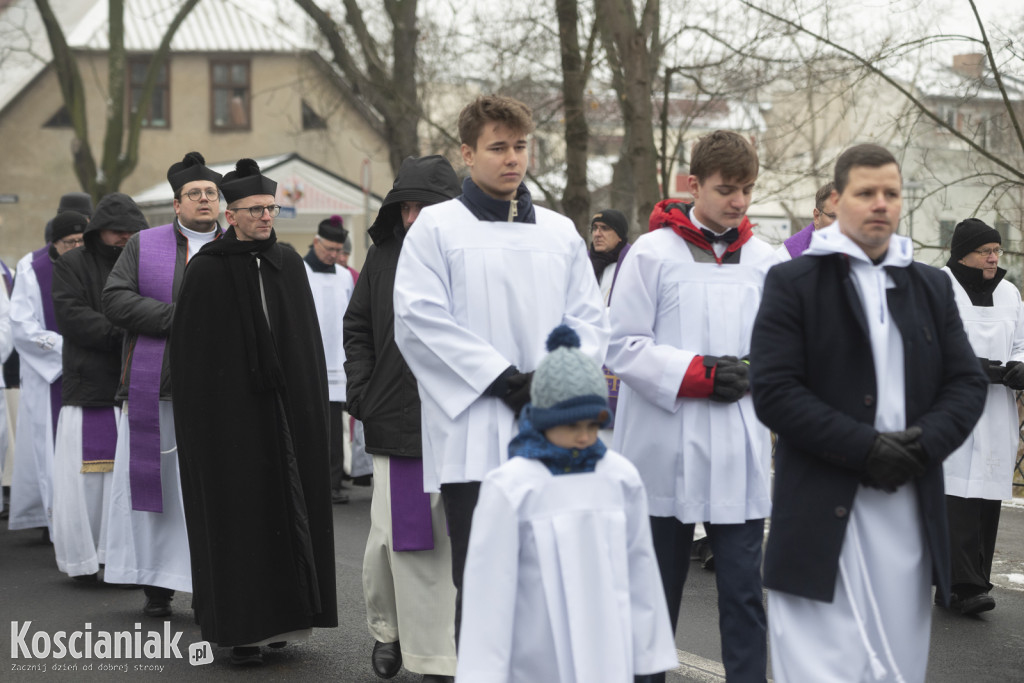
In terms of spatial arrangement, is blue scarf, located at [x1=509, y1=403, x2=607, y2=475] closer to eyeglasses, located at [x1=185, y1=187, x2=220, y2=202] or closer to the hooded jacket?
eyeglasses, located at [x1=185, y1=187, x2=220, y2=202]

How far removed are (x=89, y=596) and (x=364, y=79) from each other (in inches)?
601

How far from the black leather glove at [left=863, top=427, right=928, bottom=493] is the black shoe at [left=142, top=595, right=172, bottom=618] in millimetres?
4607

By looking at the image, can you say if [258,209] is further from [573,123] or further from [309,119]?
[309,119]

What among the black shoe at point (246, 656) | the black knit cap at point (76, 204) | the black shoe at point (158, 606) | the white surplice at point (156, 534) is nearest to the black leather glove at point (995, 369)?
the black shoe at point (246, 656)

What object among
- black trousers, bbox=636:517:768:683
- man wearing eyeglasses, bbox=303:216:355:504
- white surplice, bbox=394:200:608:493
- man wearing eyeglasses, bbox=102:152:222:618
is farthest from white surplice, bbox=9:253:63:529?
black trousers, bbox=636:517:768:683

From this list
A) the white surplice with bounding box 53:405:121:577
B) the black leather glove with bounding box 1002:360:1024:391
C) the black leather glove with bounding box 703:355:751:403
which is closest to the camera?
the black leather glove with bounding box 703:355:751:403

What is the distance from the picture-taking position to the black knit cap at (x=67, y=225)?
379 inches

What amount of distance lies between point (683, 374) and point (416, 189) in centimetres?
174

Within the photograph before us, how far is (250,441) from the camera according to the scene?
6.32 metres

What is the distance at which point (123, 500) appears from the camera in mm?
7555

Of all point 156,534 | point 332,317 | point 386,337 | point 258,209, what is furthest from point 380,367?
point 332,317

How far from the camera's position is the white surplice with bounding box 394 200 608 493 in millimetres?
4867

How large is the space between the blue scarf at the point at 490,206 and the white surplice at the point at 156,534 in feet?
9.48

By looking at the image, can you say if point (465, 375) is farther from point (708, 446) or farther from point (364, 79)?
point (364, 79)
